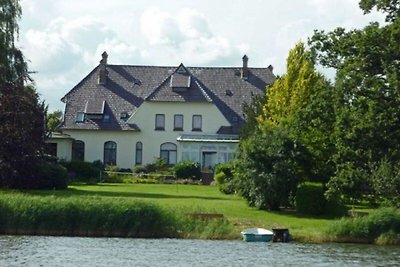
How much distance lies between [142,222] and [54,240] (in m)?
4.28

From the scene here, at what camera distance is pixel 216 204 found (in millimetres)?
52656

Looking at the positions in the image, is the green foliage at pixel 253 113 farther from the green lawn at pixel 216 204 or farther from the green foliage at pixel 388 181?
the green foliage at pixel 388 181

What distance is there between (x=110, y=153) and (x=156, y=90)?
6.91 meters

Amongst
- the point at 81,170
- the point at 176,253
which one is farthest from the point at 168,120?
the point at 176,253

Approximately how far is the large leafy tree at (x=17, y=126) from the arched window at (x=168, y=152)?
3157cm

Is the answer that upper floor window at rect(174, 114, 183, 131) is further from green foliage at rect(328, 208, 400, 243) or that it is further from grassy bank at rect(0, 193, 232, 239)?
green foliage at rect(328, 208, 400, 243)

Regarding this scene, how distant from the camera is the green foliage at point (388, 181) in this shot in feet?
150

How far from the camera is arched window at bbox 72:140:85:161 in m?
90.2

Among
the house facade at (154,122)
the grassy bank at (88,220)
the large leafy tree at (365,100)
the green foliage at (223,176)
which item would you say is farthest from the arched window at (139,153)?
the grassy bank at (88,220)

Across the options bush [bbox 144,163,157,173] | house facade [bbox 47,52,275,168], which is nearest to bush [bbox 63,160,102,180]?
bush [bbox 144,163,157,173]

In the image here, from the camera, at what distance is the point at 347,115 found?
47.8 meters

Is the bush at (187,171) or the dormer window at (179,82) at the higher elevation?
the dormer window at (179,82)

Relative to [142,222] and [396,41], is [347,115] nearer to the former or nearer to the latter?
[396,41]

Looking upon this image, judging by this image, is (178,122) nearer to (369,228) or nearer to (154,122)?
(154,122)
